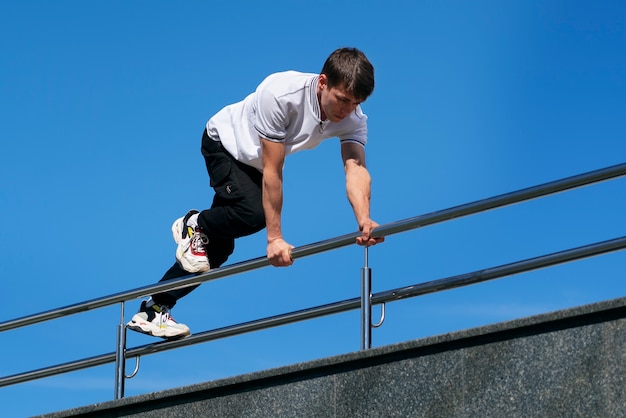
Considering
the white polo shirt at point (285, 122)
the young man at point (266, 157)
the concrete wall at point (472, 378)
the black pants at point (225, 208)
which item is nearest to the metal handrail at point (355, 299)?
the young man at point (266, 157)

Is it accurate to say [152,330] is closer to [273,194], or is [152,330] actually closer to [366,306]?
[273,194]

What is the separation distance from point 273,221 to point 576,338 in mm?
2140

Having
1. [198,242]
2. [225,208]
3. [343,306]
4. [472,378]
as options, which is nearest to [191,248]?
[198,242]

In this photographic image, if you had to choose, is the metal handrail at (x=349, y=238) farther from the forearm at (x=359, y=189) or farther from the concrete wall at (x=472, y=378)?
the concrete wall at (x=472, y=378)

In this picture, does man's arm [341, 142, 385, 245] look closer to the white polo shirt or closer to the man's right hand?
the white polo shirt

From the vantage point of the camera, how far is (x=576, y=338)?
536 centimetres

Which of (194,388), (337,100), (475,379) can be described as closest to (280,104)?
(337,100)

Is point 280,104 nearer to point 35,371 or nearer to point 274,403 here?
point 274,403

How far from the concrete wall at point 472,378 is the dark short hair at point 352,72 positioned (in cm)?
144

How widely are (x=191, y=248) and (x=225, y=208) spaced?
1.10ft

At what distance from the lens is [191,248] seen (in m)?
7.54

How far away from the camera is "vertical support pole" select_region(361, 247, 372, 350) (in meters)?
6.33

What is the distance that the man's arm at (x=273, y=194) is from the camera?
6.90 metres

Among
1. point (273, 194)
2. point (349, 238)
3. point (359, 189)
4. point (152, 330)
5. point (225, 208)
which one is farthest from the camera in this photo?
point (152, 330)
